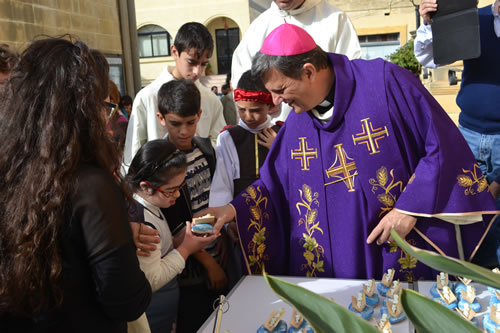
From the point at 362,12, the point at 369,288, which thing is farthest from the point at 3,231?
the point at 362,12

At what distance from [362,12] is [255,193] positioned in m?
21.8

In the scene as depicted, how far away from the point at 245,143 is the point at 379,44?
22.1 metres

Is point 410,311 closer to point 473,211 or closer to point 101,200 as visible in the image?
point 101,200

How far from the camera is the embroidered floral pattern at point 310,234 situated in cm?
234

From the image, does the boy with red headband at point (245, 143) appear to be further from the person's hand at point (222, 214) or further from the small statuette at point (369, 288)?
the small statuette at point (369, 288)

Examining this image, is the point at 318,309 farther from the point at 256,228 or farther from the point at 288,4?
the point at 288,4

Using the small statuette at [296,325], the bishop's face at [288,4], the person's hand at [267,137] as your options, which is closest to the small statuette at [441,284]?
the small statuette at [296,325]

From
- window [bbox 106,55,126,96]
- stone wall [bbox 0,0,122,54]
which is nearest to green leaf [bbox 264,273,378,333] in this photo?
stone wall [bbox 0,0,122,54]

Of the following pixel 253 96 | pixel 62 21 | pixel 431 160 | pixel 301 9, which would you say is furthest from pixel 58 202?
pixel 62 21

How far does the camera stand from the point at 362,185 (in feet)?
7.36

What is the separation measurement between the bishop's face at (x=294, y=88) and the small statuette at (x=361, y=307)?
92 cm

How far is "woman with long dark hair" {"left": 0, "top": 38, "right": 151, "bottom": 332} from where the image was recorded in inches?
49.9

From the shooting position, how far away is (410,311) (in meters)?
0.52

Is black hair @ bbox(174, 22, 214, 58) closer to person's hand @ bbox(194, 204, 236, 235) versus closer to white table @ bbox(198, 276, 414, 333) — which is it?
person's hand @ bbox(194, 204, 236, 235)
